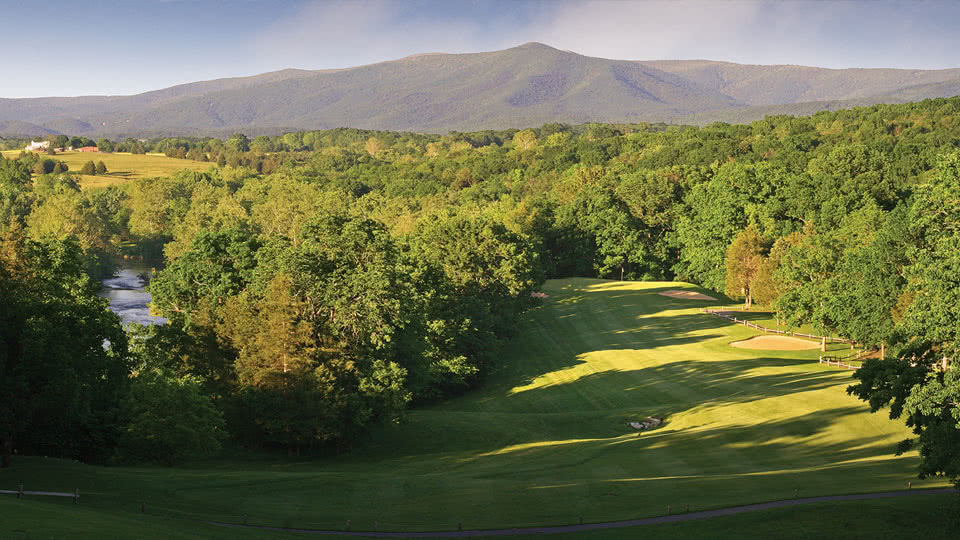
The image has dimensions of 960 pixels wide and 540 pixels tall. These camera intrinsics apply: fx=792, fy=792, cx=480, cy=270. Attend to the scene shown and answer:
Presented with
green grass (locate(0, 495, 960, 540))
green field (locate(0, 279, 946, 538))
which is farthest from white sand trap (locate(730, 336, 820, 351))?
green grass (locate(0, 495, 960, 540))

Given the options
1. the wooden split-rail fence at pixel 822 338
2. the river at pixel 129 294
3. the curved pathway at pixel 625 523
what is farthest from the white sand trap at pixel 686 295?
the curved pathway at pixel 625 523

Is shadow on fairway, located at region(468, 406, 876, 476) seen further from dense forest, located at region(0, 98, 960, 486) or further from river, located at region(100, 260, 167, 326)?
river, located at region(100, 260, 167, 326)

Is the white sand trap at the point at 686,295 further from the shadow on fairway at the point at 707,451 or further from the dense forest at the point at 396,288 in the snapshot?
the shadow on fairway at the point at 707,451

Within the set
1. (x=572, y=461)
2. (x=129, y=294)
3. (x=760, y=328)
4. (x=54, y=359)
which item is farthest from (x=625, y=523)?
(x=129, y=294)

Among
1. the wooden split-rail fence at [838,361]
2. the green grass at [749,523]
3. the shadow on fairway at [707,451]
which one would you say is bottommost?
the wooden split-rail fence at [838,361]

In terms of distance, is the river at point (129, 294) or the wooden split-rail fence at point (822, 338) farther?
the river at point (129, 294)
